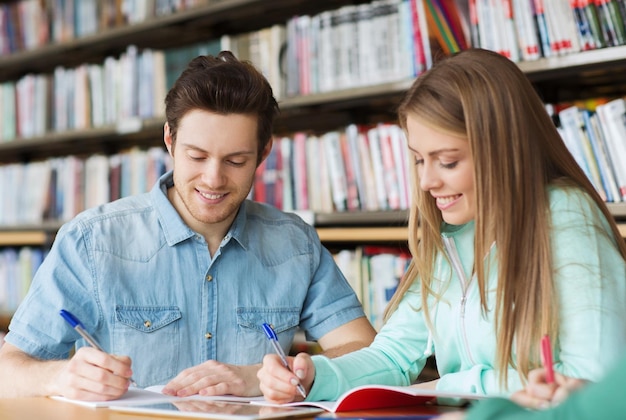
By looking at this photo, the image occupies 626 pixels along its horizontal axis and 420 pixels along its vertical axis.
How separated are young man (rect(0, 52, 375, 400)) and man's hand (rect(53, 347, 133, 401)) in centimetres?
26

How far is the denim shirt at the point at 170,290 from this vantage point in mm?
1617

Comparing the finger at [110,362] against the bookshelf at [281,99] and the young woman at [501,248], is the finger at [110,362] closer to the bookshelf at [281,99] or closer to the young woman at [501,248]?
the young woman at [501,248]

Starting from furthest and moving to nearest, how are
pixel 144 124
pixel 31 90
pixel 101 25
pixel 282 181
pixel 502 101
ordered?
pixel 31 90 < pixel 101 25 < pixel 144 124 < pixel 282 181 < pixel 502 101

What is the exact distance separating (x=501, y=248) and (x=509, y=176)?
110mm

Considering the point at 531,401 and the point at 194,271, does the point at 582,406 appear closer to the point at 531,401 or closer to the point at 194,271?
the point at 531,401

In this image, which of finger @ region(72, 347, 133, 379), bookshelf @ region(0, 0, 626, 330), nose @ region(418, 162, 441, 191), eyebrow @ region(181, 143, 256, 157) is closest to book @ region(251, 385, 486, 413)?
finger @ region(72, 347, 133, 379)

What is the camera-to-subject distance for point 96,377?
1.27 m

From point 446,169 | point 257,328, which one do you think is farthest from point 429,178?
point 257,328

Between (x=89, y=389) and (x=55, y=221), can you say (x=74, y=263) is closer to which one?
(x=89, y=389)

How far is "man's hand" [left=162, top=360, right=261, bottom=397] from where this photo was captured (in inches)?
52.4

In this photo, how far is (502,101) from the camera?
1266mm

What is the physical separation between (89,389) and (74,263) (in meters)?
0.41

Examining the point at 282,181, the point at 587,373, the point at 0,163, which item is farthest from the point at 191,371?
the point at 0,163

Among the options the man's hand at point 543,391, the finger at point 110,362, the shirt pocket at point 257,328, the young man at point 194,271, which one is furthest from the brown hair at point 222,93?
the man's hand at point 543,391
